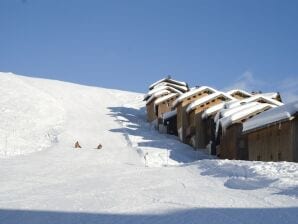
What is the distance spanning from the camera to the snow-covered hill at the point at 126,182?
40.7ft

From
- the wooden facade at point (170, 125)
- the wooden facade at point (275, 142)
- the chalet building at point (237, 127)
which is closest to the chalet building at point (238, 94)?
the wooden facade at point (170, 125)

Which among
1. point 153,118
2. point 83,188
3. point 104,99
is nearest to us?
point 83,188

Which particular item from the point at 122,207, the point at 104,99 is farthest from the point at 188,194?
the point at 104,99

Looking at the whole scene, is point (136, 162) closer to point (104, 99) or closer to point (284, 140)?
point (284, 140)

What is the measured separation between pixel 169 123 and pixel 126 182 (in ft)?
118

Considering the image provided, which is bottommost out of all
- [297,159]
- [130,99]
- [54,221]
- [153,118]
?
[54,221]

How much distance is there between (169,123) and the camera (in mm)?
55906

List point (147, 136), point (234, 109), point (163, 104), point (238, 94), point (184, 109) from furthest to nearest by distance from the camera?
point (163, 104)
point (238, 94)
point (184, 109)
point (147, 136)
point (234, 109)

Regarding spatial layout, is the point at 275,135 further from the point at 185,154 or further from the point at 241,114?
the point at 185,154

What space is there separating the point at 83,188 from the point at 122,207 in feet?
18.1

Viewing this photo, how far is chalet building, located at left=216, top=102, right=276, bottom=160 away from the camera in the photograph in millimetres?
36062

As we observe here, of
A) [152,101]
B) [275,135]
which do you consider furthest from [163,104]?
[275,135]

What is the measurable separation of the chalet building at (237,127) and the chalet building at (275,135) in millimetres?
3055

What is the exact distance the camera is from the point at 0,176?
25.4m
